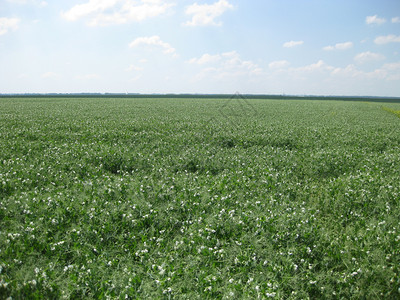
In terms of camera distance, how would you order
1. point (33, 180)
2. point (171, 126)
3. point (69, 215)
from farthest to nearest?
1. point (171, 126)
2. point (33, 180)
3. point (69, 215)

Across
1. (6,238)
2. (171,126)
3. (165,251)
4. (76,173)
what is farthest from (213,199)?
(171,126)

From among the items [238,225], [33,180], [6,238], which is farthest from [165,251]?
[33,180]

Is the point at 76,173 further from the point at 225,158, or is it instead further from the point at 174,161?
the point at 225,158

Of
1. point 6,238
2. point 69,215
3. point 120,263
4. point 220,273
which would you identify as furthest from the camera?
point 69,215

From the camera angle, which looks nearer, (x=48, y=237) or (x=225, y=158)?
(x=48, y=237)

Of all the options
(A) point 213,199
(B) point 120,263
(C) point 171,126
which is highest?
(C) point 171,126

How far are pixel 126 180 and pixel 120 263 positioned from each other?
13.6ft

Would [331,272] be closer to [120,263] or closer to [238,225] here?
[238,225]

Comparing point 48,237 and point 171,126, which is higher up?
point 171,126

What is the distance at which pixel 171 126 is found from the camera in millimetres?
20047

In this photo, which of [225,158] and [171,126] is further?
[171,126]

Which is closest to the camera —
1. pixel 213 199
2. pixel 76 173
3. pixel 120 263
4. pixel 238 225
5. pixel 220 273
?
pixel 220 273

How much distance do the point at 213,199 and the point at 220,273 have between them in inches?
113

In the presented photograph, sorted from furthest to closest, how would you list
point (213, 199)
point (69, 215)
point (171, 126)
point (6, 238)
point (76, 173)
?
point (171, 126) → point (76, 173) → point (213, 199) → point (69, 215) → point (6, 238)
